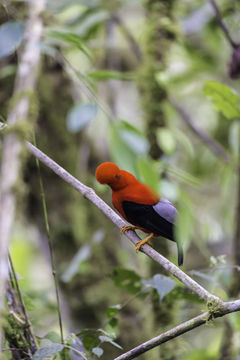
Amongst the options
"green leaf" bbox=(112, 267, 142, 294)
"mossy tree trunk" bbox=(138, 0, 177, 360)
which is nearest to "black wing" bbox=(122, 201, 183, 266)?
"green leaf" bbox=(112, 267, 142, 294)

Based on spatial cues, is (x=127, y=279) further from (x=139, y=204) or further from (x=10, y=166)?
(x=10, y=166)

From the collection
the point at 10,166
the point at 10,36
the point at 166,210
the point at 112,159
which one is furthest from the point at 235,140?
the point at 10,166

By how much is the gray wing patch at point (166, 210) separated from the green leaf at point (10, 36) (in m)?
1.00

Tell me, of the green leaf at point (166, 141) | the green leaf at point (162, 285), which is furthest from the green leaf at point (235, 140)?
the green leaf at point (162, 285)

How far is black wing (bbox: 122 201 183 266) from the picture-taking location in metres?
2.15

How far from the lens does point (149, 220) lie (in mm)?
2182

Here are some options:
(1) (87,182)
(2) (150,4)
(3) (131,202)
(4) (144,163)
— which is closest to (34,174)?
(1) (87,182)

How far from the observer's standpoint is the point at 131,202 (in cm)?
226

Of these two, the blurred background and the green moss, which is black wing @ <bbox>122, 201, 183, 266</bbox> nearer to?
the blurred background

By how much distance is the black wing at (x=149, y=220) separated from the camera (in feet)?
7.06

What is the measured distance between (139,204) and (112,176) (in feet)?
0.64

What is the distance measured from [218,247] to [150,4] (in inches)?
128

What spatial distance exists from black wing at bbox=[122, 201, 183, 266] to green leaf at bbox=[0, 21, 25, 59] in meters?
0.97

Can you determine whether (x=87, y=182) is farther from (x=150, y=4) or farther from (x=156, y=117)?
(x=150, y=4)
